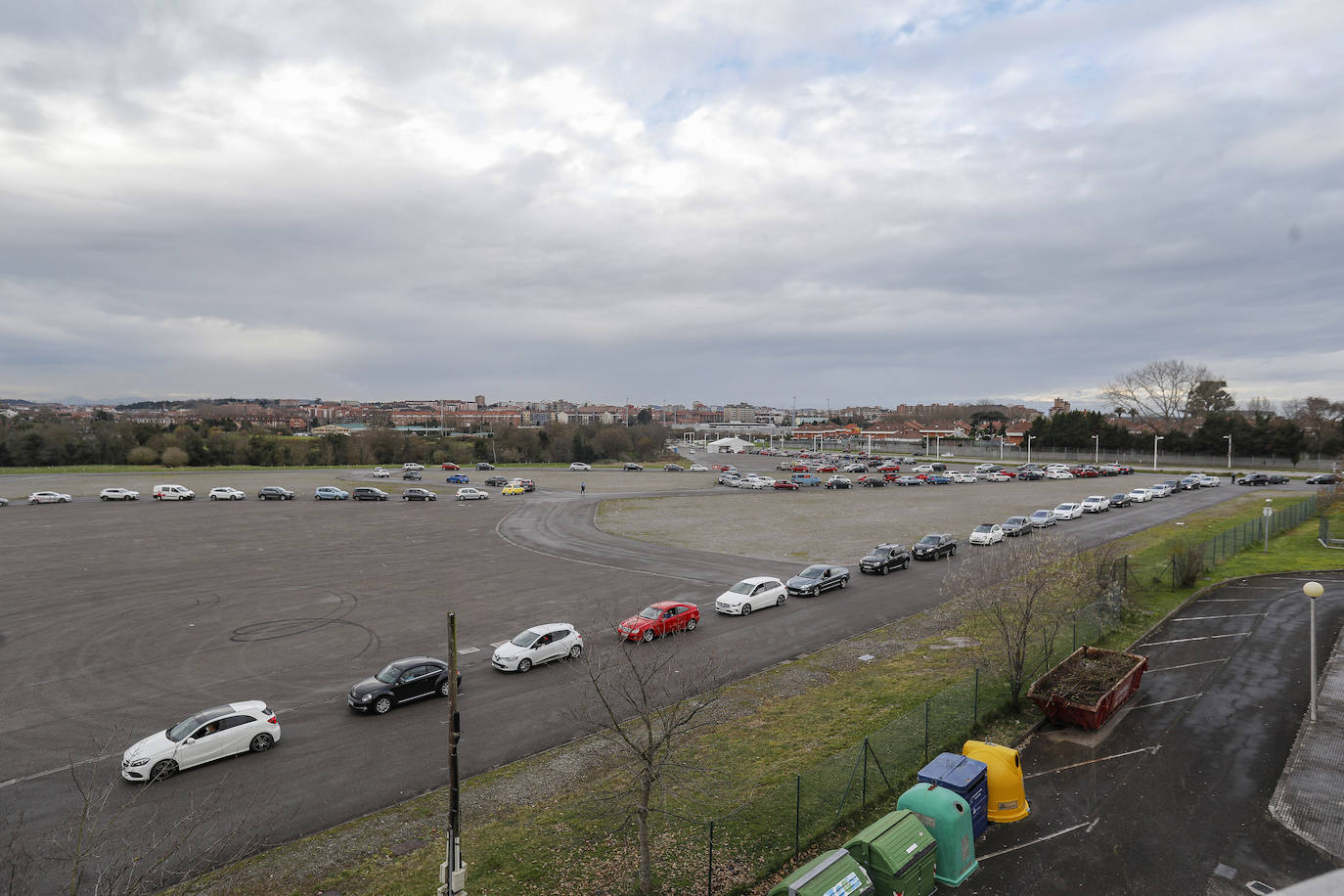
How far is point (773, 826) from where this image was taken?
41.6 ft

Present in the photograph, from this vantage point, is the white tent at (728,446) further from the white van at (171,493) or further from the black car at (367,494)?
the white van at (171,493)

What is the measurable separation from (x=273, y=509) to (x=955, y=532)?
5437 cm

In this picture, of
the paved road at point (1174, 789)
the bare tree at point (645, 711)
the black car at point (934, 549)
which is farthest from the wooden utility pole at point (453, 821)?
the black car at point (934, 549)

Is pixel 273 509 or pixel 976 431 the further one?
pixel 976 431

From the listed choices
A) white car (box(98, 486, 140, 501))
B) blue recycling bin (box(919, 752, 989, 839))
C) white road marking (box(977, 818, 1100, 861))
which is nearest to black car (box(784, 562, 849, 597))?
blue recycling bin (box(919, 752, 989, 839))

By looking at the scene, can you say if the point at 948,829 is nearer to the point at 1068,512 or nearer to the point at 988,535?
the point at 988,535

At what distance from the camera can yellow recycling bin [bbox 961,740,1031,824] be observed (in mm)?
13250

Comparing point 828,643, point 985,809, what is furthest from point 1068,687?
point 828,643

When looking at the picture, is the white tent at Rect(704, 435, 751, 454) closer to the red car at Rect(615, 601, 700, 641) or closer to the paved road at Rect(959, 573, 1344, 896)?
the red car at Rect(615, 601, 700, 641)

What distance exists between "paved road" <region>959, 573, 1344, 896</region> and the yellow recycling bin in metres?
0.23

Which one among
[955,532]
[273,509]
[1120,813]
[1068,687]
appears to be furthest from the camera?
[273,509]

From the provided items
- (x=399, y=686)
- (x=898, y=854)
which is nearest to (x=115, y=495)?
(x=399, y=686)

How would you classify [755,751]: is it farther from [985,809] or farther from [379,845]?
[379,845]

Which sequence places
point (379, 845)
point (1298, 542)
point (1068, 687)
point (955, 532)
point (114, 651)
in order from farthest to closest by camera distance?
point (955, 532) → point (1298, 542) → point (114, 651) → point (1068, 687) → point (379, 845)
